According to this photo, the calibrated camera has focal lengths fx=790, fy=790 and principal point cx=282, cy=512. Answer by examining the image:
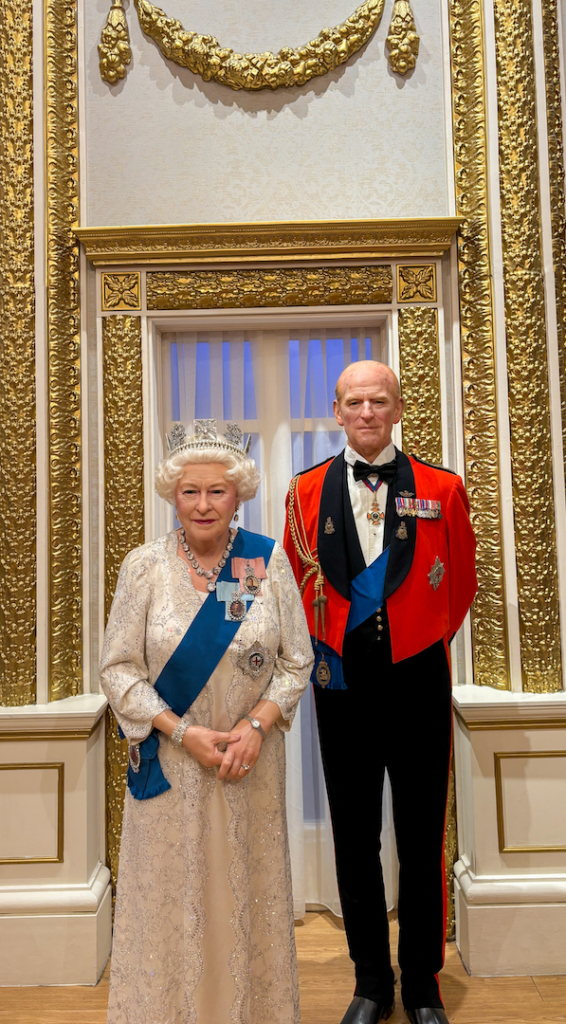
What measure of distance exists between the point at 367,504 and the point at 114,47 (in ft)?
6.61

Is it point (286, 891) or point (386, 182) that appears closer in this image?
point (286, 891)

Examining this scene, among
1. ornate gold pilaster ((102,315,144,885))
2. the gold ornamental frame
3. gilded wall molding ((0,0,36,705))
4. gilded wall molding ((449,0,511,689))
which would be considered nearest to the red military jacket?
gilded wall molding ((449,0,511,689))

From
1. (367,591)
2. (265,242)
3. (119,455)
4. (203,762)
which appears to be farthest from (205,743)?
(265,242)

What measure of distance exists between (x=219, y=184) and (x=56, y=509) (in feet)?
4.41

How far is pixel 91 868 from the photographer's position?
2693mm

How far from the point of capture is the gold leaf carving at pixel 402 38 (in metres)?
2.91

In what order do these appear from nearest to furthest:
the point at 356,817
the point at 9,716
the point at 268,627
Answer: the point at 268,627, the point at 356,817, the point at 9,716

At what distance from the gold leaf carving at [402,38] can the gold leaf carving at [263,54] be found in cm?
7

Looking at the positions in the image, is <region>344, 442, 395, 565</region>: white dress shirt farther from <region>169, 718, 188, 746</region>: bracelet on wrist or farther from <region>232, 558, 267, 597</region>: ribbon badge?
<region>169, 718, 188, 746</region>: bracelet on wrist

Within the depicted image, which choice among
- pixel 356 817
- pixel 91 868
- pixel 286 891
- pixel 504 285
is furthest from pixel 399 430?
pixel 91 868

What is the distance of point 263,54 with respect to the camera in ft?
9.61

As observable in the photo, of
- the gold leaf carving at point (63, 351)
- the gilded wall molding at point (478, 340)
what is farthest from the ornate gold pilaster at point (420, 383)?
the gold leaf carving at point (63, 351)

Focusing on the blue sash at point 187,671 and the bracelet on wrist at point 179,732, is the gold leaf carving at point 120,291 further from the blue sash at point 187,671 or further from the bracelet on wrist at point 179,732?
the bracelet on wrist at point 179,732

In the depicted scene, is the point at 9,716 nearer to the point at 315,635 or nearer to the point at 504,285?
the point at 315,635
